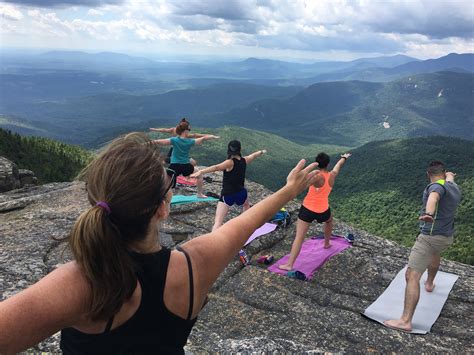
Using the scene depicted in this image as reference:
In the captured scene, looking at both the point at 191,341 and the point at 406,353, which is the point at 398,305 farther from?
the point at 191,341

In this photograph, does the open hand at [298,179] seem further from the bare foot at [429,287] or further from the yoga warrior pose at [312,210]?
the bare foot at [429,287]

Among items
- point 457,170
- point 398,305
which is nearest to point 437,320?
point 398,305

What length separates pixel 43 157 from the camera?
32.6 metres

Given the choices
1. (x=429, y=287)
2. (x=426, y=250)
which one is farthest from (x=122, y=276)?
(x=429, y=287)

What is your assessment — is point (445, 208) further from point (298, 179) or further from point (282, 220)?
point (298, 179)

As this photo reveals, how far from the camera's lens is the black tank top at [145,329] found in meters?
2.11

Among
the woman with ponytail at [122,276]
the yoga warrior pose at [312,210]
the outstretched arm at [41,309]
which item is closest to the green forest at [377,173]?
the yoga warrior pose at [312,210]

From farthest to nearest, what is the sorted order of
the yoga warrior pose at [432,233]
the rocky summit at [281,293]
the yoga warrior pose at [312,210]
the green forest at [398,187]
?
the green forest at [398,187]
the yoga warrior pose at [312,210]
the yoga warrior pose at [432,233]
the rocky summit at [281,293]

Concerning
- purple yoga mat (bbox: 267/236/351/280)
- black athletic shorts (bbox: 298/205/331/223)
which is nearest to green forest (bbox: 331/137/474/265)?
purple yoga mat (bbox: 267/236/351/280)

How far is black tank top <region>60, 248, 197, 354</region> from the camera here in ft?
6.93

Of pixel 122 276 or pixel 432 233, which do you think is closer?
pixel 122 276

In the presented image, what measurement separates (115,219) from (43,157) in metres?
34.5

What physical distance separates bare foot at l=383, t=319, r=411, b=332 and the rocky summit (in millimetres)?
177

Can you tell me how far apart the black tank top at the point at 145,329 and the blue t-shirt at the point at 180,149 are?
10.8 metres
